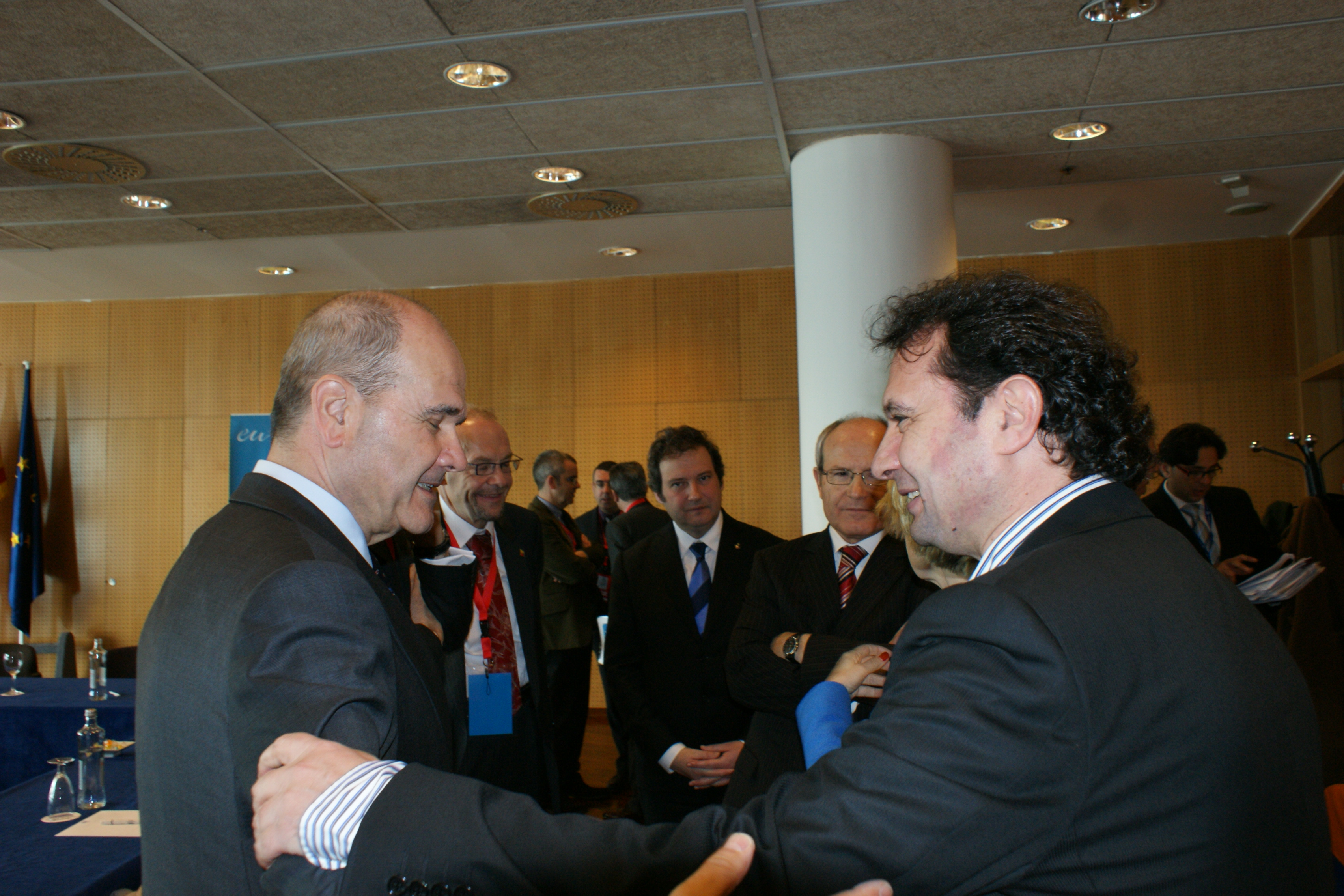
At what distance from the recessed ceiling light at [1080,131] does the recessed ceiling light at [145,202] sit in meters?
5.21

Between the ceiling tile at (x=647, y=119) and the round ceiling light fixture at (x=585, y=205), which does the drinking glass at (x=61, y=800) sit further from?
the round ceiling light fixture at (x=585, y=205)

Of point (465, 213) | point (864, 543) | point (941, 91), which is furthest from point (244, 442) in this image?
point (864, 543)

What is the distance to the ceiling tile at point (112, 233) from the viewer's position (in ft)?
20.5

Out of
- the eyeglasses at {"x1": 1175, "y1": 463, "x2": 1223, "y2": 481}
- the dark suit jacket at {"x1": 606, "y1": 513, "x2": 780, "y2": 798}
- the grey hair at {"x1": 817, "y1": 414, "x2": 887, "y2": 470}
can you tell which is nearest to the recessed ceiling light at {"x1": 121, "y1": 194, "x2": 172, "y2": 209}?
the dark suit jacket at {"x1": 606, "y1": 513, "x2": 780, "y2": 798}

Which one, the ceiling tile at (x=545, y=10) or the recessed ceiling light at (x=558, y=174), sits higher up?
the recessed ceiling light at (x=558, y=174)

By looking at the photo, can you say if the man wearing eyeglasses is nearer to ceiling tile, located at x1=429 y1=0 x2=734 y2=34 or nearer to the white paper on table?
ceiling tile, located at x1=429 y1=0 x2=734 y2=34

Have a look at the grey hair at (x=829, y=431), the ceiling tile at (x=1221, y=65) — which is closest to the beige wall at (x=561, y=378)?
the ceiling tile at (x=1221, y=65)

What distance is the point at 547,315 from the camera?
8070 millimetres

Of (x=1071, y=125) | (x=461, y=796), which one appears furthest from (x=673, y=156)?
(x=461, y=796)

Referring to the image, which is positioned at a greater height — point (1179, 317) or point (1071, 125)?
point (1071, 125)

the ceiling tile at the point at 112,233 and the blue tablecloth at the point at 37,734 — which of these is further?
the ceiling tile at the point at 112,233

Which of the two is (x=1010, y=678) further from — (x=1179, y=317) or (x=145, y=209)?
(x=1179, y=317)

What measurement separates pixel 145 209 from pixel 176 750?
582cm

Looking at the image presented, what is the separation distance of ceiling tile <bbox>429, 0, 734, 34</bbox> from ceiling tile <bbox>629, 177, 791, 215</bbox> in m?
2.10
